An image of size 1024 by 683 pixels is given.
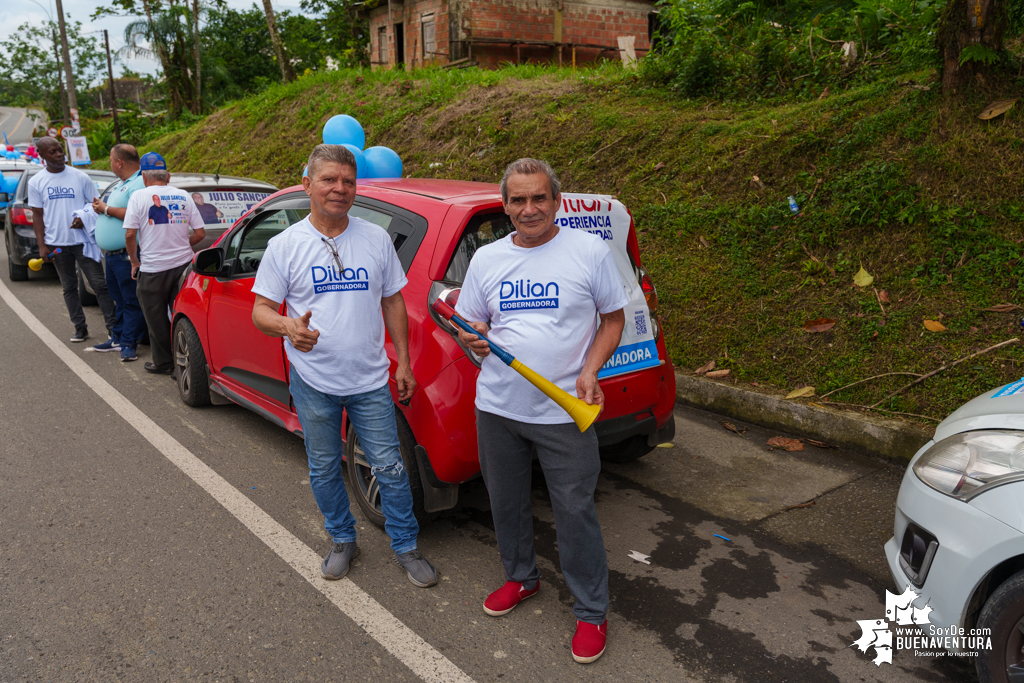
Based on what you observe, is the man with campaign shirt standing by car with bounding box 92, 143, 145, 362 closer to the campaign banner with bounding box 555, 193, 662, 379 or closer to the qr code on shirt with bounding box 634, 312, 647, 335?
the campaign banner with bounding box 555, 193, 662, 379

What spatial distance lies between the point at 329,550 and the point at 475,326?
1.49 meters

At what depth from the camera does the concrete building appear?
68.8ft

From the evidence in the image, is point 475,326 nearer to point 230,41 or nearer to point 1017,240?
point 1017,240

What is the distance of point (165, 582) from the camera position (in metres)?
3.23

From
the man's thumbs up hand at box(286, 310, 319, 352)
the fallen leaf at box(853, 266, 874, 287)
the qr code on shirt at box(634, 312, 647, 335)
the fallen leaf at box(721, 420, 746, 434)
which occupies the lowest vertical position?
the fallen leaf at box(721, 420, 746, 434)

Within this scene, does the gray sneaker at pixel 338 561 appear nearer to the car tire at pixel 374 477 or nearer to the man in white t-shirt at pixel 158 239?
the car tire at pixel 374 477

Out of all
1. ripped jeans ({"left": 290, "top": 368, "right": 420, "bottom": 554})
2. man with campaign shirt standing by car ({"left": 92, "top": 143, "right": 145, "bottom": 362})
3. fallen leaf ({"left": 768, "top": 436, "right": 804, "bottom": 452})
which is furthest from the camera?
man with campaign shirt standing by car ({"left": 92, "top": 143, "right": 145, "bottom": 362})

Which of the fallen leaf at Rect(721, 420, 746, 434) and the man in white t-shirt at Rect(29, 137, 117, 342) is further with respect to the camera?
the man in white t-shirt at Rect(29, 137, 117, 342)

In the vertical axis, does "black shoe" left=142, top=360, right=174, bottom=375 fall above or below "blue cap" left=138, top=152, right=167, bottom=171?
below

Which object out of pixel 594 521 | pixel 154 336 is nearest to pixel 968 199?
pixel 594 521

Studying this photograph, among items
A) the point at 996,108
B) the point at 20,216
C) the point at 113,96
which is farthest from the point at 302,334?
the point at 113,96

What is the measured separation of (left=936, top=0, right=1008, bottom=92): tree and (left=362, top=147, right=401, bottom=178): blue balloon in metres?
5.01

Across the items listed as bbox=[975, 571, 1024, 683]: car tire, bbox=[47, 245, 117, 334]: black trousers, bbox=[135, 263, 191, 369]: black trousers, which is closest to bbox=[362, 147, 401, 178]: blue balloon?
bbox=[135, 263, 191, 369]: black trousers

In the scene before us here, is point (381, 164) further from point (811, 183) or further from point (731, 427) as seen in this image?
point (811, 183)
